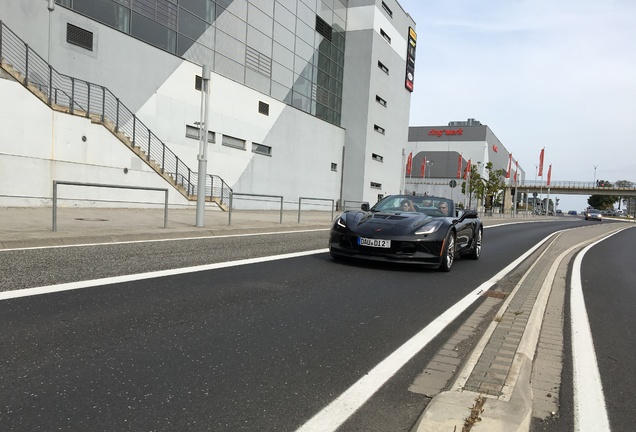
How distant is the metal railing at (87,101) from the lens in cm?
1547

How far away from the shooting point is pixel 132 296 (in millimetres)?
5000

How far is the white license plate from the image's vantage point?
7531 mm

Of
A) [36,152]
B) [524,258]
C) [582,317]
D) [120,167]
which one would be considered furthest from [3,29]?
[582,317]

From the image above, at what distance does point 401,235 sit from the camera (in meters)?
7.52

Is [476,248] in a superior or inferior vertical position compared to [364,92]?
inferior

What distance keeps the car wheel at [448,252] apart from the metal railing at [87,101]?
13.9m

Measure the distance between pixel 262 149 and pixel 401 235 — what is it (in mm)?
21095

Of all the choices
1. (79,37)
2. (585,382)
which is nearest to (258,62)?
(79,37)

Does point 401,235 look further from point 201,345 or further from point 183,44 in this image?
point 183,44

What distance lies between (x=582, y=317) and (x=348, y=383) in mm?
3579

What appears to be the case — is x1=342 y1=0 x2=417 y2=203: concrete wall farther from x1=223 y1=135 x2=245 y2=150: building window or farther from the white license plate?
the white license plate

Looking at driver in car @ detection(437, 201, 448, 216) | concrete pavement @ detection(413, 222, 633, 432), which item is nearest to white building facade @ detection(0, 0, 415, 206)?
driver in car @ detection(437, 201, 448, 216)

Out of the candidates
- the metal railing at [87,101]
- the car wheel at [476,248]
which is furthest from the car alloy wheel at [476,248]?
the metal railing at [87,101]

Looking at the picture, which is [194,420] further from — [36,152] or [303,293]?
[36,152]
